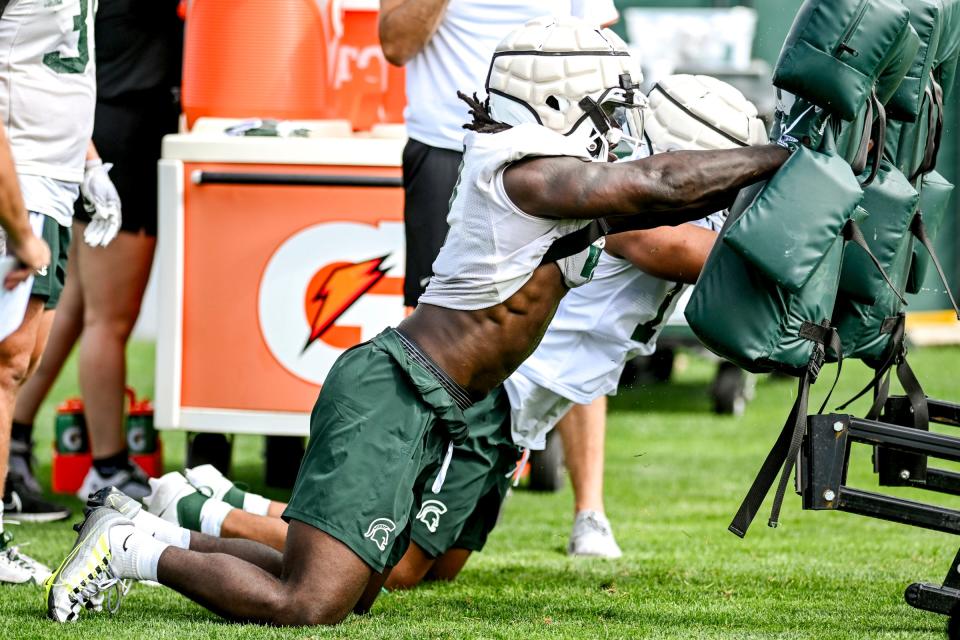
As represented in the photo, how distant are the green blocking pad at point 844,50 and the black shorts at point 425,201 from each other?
4.97 ft

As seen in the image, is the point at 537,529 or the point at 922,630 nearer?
the point at 922,630

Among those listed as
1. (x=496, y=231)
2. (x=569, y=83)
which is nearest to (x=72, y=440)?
(x=496, y=231)

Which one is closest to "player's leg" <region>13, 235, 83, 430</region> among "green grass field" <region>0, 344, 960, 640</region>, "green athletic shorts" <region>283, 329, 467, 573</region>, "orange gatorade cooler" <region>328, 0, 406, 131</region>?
"green grass field" <region>0, 344, 960, 640</region>

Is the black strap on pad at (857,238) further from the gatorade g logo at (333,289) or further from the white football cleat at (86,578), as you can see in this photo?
the gatorade g logo at (333,289)

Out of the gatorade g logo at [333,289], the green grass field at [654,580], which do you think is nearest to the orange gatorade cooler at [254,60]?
the gatorade g logo at [333,289]

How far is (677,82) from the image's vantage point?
3.52 m

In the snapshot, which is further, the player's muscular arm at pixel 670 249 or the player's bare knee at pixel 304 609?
the player's muscular arm at pixel 670 249

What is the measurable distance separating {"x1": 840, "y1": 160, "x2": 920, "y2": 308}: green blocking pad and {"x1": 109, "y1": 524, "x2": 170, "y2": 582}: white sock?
1.62m

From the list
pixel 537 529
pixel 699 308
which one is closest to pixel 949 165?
pixel 537 529

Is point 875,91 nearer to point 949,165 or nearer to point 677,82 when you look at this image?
point 677,82

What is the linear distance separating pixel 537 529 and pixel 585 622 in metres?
1.66

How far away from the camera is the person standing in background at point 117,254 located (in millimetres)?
5086

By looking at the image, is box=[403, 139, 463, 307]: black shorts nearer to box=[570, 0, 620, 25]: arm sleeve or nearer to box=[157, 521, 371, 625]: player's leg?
box=[570, 0, 620, 25]: arm sleeve

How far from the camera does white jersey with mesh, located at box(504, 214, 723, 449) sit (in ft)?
12.1
